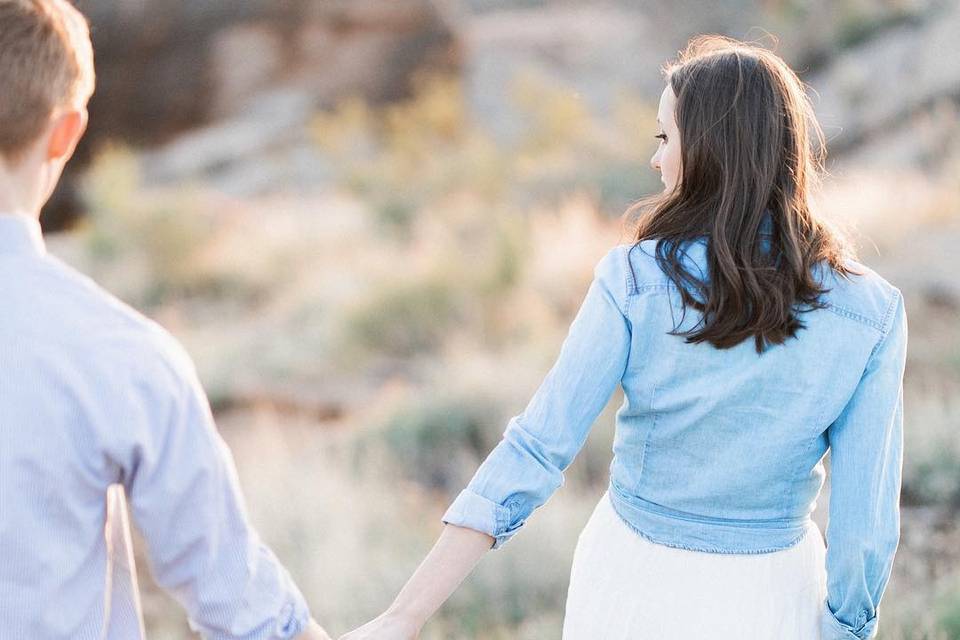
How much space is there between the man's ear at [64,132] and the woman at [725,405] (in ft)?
2.45

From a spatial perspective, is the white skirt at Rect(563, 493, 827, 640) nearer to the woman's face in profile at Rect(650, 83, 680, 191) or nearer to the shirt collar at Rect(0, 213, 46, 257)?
the woman's face in profile at Rect(650, 83, 680, 191)

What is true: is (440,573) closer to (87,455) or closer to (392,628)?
(392,628)

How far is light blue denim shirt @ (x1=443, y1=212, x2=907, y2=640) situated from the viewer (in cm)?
158

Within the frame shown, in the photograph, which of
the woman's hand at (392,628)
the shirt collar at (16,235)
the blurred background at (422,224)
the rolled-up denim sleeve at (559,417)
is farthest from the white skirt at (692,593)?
the shirt collar at (16,235)

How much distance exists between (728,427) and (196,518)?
2.51 feet

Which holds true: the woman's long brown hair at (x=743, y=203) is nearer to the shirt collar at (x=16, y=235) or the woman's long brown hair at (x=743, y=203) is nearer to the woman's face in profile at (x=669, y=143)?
the woman's face in profile at (x=669, y=143)

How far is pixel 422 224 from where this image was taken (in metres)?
9.96

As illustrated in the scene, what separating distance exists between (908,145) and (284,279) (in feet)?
20.7

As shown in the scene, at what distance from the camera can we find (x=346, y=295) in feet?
26.5

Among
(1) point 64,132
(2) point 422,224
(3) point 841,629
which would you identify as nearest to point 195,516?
(1) point 64,132

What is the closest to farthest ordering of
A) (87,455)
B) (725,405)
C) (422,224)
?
(87,455), (725,405), (422,224)

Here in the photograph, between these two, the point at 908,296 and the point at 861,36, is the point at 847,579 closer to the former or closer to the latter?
the point at 908,296

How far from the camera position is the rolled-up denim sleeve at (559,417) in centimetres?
160

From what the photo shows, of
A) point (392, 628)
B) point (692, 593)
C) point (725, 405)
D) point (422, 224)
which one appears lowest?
point (422, 224)
